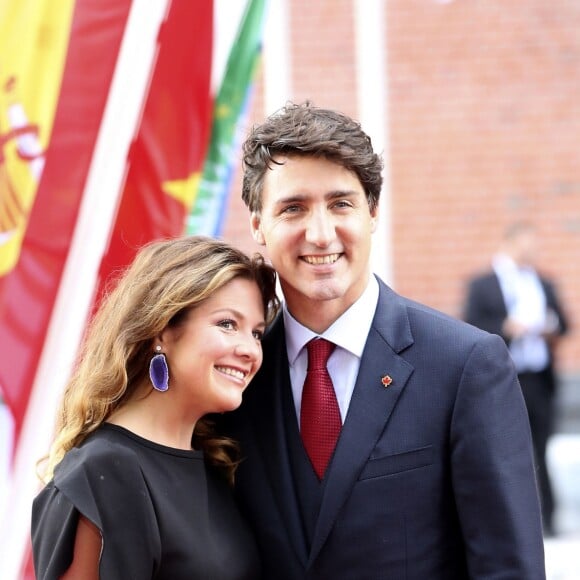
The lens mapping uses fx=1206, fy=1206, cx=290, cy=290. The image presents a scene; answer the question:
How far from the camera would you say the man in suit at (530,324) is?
7.19 metres

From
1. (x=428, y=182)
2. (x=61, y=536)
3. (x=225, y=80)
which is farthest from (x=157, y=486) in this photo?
(x=428, y=182)

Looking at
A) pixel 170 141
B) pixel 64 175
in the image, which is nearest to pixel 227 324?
pixel 64 175

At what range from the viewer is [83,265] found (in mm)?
3748

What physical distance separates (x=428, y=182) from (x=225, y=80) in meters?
4.44

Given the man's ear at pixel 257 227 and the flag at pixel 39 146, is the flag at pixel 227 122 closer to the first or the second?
the flag at pixel 39 146

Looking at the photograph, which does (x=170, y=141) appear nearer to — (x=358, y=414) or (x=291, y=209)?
(x=291, y=209)

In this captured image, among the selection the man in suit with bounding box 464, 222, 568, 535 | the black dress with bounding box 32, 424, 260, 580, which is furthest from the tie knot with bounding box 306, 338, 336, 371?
the man in suit with bounding box 464, 222, 568, 535

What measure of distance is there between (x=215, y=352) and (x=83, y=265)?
1.00 metres

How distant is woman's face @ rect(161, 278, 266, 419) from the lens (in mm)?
2900

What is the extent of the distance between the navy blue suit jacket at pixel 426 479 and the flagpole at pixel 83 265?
3.48 feet

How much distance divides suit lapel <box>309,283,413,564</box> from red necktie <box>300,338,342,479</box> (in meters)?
0.05

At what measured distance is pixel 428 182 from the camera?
8609 millimetres

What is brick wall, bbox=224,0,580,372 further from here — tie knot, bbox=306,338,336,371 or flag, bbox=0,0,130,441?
tie knot, bbox=306,338,336,371

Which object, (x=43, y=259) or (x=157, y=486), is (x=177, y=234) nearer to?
(x=43, y=259)
